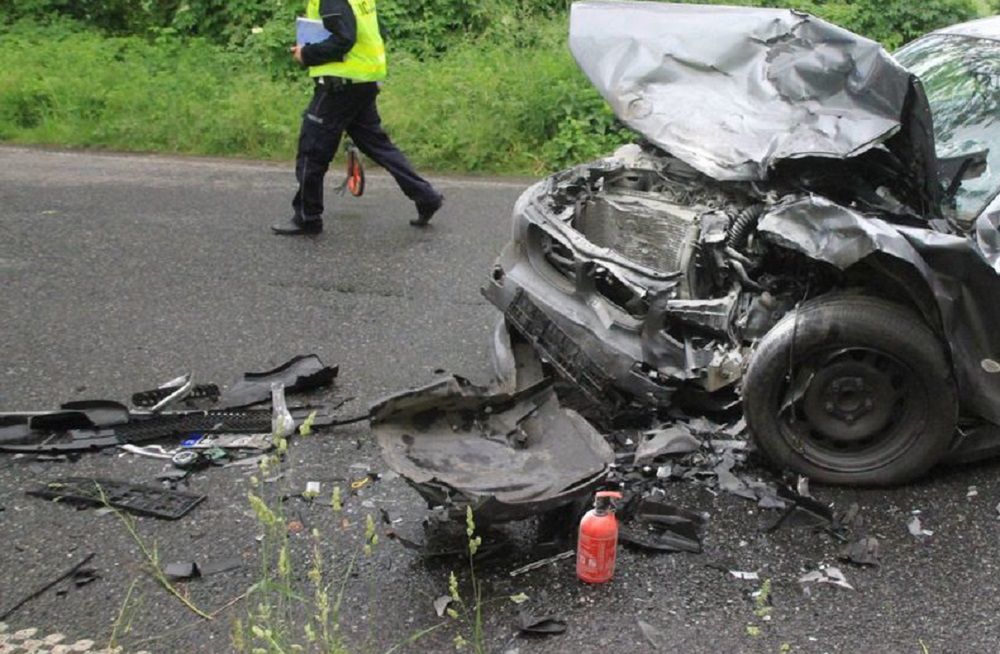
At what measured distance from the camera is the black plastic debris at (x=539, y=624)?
10.0 ft

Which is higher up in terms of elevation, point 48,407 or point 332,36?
point 332,36

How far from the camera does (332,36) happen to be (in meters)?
6.64

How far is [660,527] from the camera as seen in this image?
360cm

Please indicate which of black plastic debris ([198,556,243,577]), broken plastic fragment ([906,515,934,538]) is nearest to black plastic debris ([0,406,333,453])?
black plastic debris ([198,556,243,577])

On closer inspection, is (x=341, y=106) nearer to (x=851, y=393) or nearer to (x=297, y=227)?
(x=297, y=227)

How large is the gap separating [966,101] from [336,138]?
159 inches

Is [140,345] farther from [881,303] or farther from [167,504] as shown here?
[881,303]

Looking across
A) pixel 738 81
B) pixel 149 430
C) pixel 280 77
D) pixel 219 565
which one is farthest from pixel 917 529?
pixel 280 77

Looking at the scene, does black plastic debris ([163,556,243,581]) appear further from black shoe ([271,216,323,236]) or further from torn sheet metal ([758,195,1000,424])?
black shoe ([271,216,323,236])

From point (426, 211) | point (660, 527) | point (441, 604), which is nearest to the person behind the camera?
point (441, 604)

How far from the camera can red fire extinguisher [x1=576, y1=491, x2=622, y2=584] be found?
127 inches

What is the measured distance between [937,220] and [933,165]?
24cm

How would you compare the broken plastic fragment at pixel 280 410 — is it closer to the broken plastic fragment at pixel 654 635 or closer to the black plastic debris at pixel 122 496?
the black plastic debris at pixel 122 496

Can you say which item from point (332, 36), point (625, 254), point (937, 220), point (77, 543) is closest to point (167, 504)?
point (77, 543)
